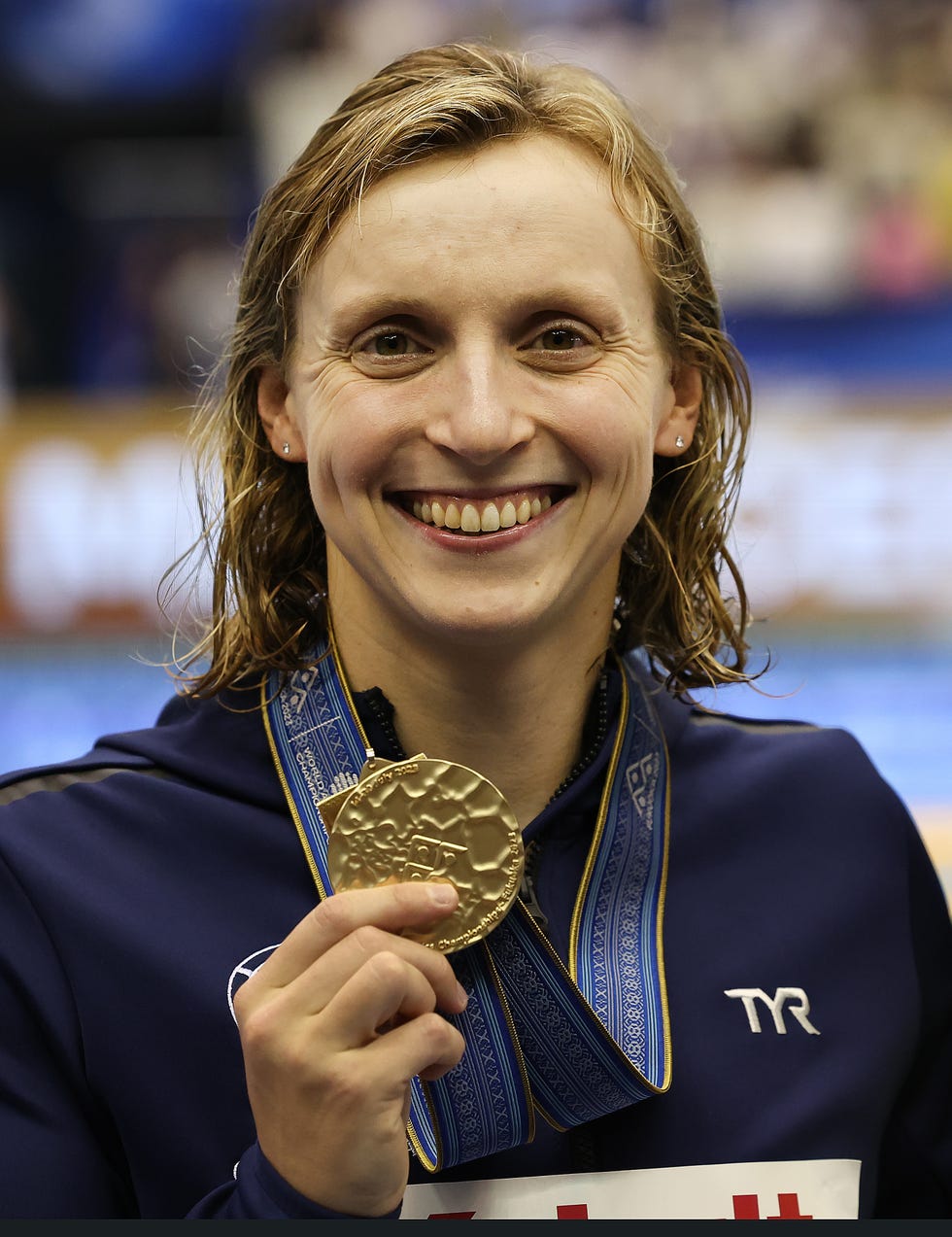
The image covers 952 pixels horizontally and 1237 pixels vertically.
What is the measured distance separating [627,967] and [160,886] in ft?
1.62

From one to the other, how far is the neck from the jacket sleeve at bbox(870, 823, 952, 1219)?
18.9 inches

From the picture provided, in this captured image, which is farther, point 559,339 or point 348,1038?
point 559,339

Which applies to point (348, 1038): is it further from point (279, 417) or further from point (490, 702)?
point (279, 417)

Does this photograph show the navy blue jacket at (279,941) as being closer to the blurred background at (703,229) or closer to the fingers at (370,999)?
the fingers at (370,999)

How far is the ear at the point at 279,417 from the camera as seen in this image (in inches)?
72.6

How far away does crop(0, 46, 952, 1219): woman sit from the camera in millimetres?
1553

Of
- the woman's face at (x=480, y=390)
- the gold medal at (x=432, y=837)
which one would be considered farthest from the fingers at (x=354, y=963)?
the woman's face at (x=480, y=390)

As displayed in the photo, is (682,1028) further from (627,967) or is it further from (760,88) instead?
(760,88)

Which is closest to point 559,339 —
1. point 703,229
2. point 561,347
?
point 561,347

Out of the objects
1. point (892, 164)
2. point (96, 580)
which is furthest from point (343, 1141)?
point (892, 164)

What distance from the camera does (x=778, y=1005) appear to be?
177 centimetres

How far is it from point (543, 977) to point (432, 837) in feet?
0.64

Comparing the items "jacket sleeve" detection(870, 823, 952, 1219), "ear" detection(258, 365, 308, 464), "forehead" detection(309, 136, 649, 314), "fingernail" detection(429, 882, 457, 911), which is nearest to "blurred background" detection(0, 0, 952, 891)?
"jacket sleeve" detection(870, 823, 952, 1219)

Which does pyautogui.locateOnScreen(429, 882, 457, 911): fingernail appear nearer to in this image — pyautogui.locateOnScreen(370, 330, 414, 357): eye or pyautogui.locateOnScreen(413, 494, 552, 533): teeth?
pyautogui.locateOnScreen(413, 494, 552, 533): teeth
